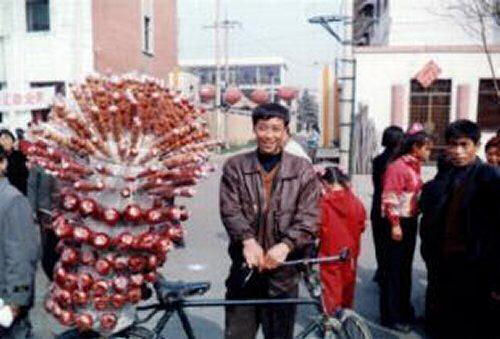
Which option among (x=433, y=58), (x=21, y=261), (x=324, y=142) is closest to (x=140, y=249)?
(x=21, y=261)

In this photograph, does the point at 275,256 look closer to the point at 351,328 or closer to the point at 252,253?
the point at 252,253

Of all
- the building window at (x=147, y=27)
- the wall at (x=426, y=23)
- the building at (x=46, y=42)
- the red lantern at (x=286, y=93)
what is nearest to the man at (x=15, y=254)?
the building at (x=46, y=42)

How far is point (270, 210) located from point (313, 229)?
24 centimetres

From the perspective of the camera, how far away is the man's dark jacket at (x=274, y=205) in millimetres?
2887

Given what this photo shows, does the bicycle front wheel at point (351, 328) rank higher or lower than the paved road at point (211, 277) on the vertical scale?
higher

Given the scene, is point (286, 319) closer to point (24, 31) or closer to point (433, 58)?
point (433, 58)

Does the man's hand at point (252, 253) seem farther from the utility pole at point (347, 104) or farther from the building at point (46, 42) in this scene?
the building at point (46, 42)

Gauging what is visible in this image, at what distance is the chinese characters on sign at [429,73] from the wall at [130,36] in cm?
754

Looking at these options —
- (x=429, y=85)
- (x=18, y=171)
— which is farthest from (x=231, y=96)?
(x=18, y=171)

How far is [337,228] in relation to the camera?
4289 millimetres

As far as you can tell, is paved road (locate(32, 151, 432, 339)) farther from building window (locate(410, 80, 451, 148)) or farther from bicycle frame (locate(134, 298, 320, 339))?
building window (locate(410, 80, 451, 148))

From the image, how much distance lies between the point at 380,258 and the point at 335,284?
28.3 inches

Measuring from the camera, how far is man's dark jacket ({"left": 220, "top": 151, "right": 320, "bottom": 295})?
2887 millimetres

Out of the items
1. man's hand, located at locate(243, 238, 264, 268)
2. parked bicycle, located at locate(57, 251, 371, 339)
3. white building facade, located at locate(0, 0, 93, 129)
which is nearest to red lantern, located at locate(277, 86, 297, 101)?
white building facade, located at locate(0, 0, 93, 129)
